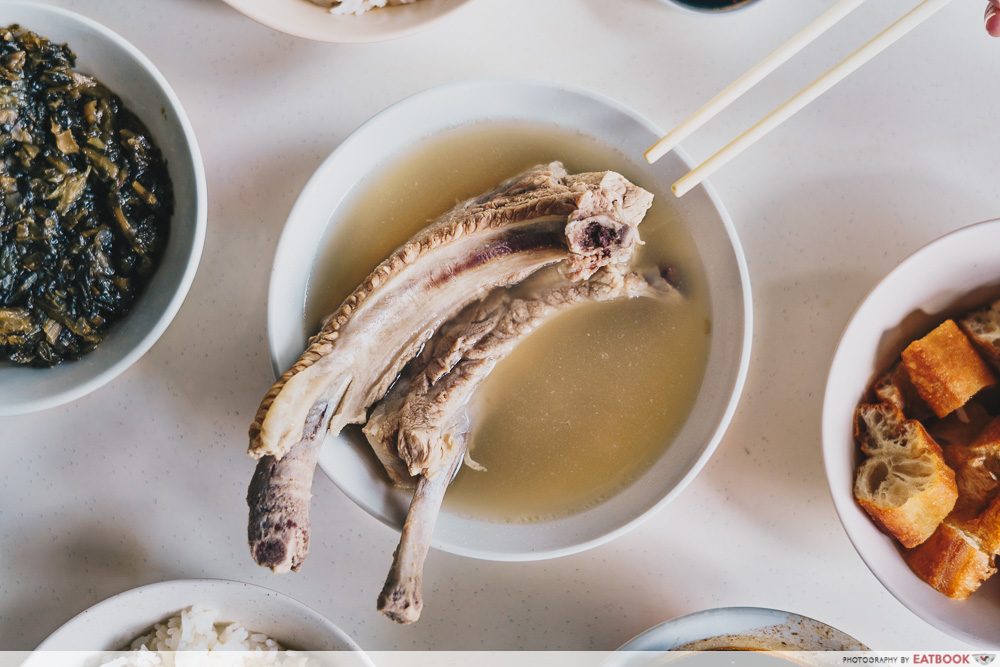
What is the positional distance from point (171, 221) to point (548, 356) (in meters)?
0.80

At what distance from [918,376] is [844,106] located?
608mm

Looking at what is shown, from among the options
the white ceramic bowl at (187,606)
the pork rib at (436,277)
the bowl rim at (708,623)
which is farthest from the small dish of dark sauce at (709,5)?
the white ceramic bowl at (187,606)

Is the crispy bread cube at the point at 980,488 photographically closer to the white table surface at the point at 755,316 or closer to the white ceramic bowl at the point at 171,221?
the white table surface at the point at 755,316

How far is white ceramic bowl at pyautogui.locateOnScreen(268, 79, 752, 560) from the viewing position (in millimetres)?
1249

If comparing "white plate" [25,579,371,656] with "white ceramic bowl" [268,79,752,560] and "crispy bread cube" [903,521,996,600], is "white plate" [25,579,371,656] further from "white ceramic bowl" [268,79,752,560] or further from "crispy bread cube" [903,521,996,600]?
"crispy bread cube" [903,521,996,600]

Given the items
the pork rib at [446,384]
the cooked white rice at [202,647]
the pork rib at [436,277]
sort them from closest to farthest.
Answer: the pork rib at [436,277] → the pork rib at [446,384] → the cooked white rice at [202,647]

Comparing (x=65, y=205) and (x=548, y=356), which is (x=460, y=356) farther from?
(x=65, y=205)

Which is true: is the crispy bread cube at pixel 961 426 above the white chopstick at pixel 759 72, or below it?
below

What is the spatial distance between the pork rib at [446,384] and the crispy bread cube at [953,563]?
735 mm

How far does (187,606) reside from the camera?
137 cm

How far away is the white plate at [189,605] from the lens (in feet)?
4.15

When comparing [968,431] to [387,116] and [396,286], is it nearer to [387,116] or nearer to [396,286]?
[396,286]

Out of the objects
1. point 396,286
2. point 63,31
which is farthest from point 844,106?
point 63,31

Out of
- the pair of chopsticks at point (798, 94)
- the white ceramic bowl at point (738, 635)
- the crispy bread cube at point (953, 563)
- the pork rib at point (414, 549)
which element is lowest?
the white ceramic bowl at point (738, 635)
